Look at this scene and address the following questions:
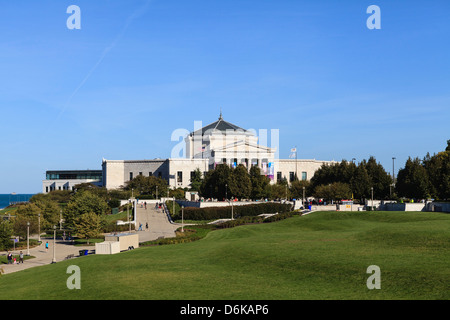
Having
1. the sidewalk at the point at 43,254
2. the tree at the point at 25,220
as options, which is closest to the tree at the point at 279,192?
the tree at the point at 25,220

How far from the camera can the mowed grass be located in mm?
22656

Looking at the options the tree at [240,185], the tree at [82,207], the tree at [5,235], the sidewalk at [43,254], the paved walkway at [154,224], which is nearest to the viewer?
the sidewalk at [43,254]

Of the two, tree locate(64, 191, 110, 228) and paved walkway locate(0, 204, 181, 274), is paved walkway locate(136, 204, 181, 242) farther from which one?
→ tree locate(64, 191, 110, 228)

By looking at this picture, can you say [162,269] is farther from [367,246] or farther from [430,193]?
[430,193]

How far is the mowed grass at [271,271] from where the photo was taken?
22.7m

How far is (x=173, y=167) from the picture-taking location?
149 metres

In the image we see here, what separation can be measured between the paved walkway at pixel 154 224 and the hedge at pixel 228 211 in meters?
3.83

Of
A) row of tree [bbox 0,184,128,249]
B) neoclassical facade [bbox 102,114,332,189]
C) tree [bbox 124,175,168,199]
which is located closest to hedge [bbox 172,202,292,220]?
row of tree [bbox 0,184,128,249]

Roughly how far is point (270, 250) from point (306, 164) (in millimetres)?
125360

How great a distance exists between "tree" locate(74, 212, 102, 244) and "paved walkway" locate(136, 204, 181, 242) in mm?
5616

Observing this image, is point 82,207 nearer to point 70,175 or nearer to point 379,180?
point 379,180

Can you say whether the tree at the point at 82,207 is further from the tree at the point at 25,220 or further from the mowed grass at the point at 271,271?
the mowed grass at the point at 271,271

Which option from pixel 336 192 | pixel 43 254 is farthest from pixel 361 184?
pixel 43 254
